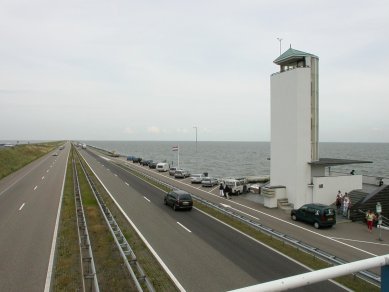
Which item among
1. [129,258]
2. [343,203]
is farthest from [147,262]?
[343,203]

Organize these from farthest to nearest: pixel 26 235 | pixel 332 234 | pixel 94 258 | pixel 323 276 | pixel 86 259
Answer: pixel 332 234
pixel 26 235
pixel 94 258
pixel 86 259
pixel 323 276

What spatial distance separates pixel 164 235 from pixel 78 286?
8071 millimetres

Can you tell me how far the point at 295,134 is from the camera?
3069 centimetres

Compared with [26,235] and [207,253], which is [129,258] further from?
[26,235]

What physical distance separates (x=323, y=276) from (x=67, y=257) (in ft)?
50.0

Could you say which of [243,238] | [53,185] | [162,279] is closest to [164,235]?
[243,238]

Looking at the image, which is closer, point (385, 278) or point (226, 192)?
point (385, 278)

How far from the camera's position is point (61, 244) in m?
17.4

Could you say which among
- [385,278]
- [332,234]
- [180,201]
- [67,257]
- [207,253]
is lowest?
[332,234]

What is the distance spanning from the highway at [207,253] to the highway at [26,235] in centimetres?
522

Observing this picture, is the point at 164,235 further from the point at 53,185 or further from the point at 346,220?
the point at 53,185

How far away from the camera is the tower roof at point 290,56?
3084cm

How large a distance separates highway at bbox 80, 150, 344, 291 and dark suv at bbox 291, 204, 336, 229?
6524 mm

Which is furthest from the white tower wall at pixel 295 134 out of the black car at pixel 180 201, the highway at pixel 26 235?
the highway at pixel 26 235
